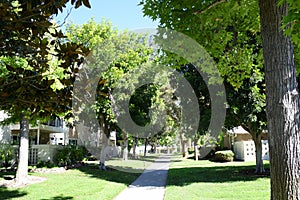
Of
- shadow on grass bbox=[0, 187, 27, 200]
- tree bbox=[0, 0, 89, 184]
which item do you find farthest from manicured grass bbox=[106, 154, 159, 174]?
tree bbox=[0, 0, 89, 184]

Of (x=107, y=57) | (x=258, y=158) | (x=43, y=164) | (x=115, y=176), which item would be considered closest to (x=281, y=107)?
(x=258, y=158)

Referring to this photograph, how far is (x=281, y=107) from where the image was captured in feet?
13.6

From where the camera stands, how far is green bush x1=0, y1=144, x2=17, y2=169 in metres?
16.9

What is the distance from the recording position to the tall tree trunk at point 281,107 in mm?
4012

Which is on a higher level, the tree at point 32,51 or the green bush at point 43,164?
the tree at point 32,51

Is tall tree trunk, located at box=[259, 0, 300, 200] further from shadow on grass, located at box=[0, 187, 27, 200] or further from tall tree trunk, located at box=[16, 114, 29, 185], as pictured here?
tall tree trunk, located at box=[16, 114, 29, 185]

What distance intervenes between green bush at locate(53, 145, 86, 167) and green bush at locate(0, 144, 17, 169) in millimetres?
2778

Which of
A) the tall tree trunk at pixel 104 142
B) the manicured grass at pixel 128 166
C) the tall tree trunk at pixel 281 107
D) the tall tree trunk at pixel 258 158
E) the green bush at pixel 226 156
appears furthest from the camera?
the green bush at pixel 226 156

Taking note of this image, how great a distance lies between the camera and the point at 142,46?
20.5m

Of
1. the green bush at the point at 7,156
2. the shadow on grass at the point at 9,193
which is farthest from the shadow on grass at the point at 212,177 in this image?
the green bush at the point at 7,156

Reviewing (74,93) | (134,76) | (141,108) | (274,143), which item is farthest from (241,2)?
(141,108)

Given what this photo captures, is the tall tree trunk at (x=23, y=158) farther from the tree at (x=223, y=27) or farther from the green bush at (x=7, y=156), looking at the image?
the tree at (x=223, y=27)

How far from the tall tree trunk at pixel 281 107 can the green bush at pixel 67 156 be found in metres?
17.1

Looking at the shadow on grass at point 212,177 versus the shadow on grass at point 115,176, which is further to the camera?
the shadow on grass at point 115,176
